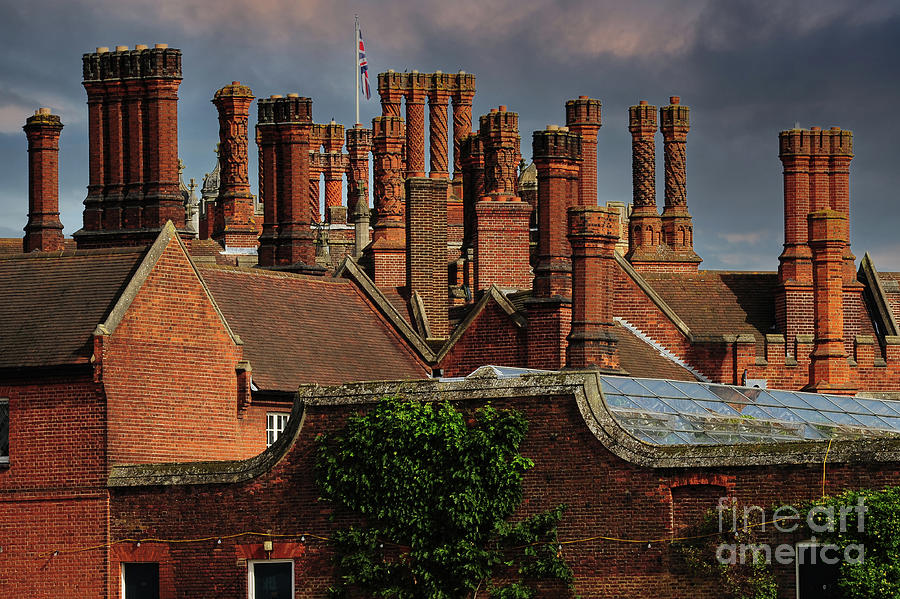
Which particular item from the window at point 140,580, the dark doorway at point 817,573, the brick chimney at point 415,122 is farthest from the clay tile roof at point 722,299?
the dark doorway at point 817,573

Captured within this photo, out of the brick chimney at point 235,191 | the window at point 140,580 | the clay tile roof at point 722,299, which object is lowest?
the window at point 140,580

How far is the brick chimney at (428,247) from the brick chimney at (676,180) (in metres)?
11.4

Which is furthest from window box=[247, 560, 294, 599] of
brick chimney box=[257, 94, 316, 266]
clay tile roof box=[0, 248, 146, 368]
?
brick chimney box=[257, 94, 316, 266]

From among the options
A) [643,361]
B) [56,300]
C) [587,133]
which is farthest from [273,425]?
[587,133]

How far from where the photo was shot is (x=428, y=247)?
1848 inches

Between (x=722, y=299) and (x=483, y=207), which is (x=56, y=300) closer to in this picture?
(x=483, y=207)

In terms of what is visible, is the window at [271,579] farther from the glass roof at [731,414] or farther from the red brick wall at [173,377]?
the glass roof at [731,414]

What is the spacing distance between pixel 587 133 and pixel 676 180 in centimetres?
519

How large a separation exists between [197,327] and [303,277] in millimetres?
8552

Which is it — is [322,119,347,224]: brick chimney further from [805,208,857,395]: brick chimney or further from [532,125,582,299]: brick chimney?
[532,125,582,299]: brick chimney

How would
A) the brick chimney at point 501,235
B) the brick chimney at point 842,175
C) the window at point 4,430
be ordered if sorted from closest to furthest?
the window at point 4,430
the brick chimney at point 501,235
the brick chimney at point 842,175

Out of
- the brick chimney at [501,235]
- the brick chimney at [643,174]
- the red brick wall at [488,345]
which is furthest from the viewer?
the brick chimney at [643,174]

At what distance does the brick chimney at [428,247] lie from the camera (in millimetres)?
46656

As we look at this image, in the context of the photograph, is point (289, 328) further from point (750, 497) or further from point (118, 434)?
point (750, 497)
